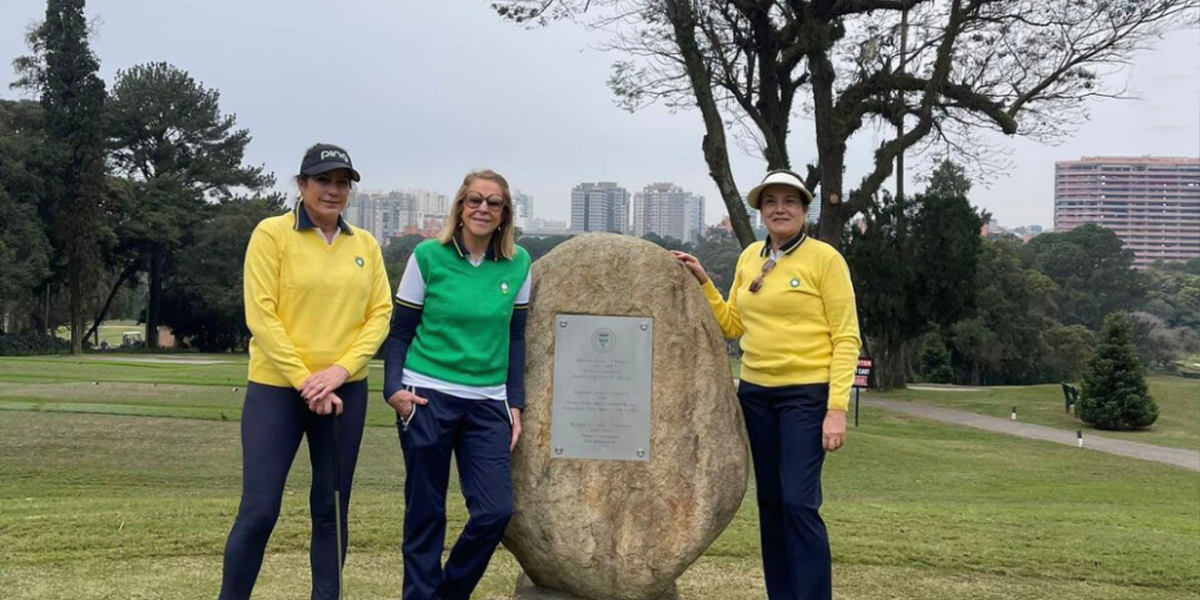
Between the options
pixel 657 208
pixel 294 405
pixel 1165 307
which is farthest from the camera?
pixel 1165 307

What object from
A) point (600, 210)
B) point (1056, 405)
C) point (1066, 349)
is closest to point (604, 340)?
point (600, 210)

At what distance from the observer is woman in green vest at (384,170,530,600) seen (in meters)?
4.36

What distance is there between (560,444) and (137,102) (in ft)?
170

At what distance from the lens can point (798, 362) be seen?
15.1ft

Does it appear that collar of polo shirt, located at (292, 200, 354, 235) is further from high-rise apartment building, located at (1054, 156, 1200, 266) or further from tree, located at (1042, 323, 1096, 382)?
high-rise apartment building, located at (1054, 156, 1200, 266)

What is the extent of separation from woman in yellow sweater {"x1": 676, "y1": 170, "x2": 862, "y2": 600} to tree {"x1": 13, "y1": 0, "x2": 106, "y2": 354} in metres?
43.9

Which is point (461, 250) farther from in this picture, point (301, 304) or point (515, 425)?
point (515, 425)

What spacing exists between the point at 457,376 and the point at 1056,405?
2839 cm

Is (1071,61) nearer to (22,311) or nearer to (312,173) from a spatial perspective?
(312,173)

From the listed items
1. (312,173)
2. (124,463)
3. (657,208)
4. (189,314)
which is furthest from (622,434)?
(189,314)

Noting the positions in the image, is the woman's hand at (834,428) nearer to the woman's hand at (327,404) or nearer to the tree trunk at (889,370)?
the woman's hand at (327,404)

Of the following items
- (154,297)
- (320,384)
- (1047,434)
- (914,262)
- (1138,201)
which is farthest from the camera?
(1138,201)

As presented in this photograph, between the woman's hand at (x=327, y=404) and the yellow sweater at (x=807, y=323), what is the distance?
196 cm

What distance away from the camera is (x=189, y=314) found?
1975 inches
